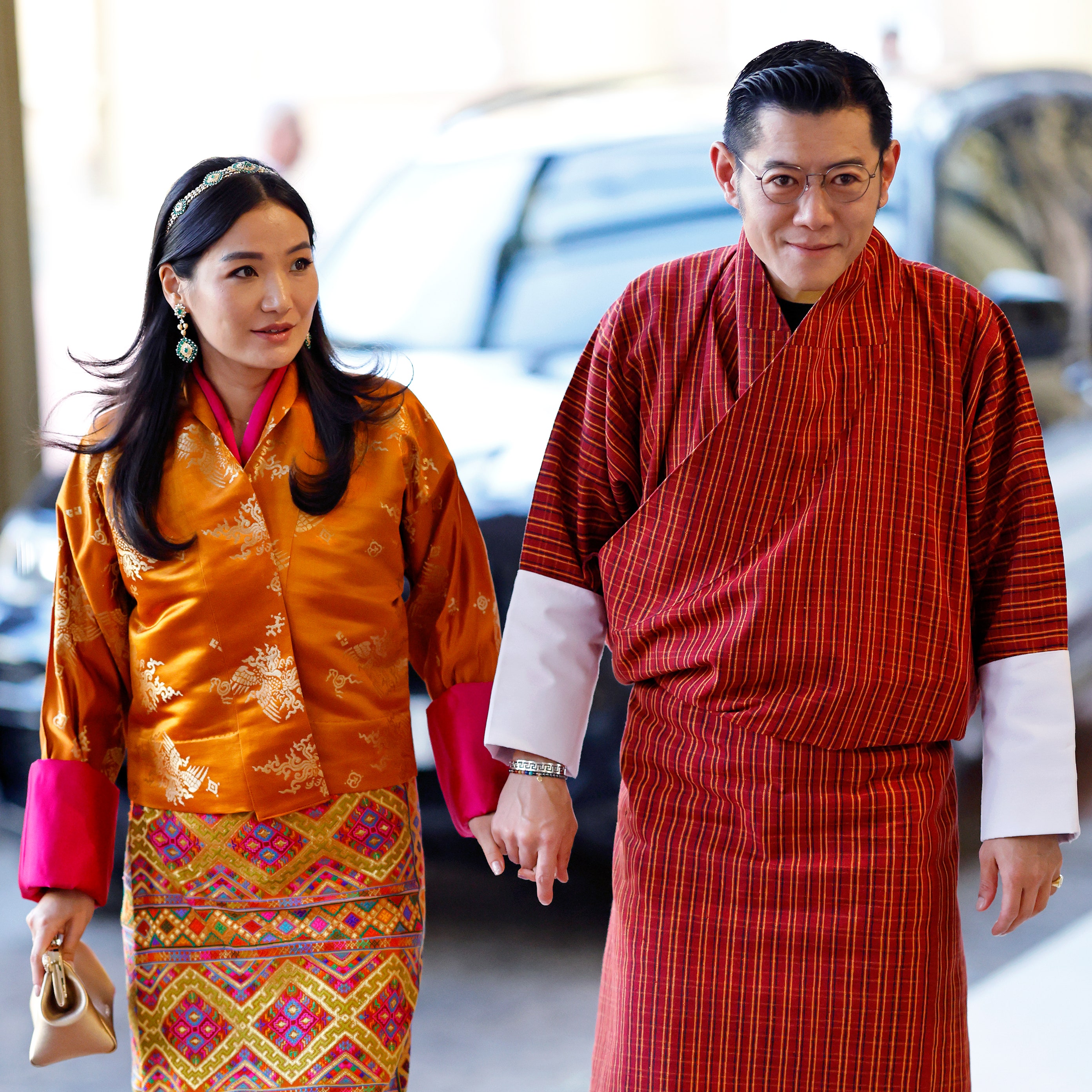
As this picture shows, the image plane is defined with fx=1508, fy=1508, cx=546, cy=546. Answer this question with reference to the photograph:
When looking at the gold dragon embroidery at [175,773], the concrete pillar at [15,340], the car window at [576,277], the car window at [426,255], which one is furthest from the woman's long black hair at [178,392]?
the concrete pillar at [15,340]

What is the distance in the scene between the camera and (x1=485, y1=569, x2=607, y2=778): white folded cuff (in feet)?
5.32

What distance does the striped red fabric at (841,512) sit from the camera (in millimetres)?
1495

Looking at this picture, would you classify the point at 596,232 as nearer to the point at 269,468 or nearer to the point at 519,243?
the point at 519,243

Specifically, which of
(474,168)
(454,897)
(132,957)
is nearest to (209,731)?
(132,957)

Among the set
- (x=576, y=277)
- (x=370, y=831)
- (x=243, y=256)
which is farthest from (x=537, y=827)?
(x=576, y=277)

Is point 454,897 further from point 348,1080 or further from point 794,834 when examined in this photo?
point 794,834

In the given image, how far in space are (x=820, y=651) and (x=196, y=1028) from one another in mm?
806

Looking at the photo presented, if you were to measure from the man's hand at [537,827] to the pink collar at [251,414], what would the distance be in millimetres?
452

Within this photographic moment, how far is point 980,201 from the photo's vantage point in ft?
11.0

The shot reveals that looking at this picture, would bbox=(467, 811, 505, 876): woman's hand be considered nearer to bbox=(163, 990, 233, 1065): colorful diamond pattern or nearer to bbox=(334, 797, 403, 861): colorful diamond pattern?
bbox=(334, 797, 403, 861): colorful diamond pattern

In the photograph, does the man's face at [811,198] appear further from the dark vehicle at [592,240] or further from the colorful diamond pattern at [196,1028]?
the dark vehicle at [592,240]

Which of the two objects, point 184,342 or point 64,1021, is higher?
point 184,342

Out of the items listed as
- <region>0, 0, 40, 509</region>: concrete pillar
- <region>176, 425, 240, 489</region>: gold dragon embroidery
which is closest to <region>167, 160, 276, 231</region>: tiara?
<region>176, 425, 240, 489</region>: gold dragon embroidery

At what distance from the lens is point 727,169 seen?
5.06 feet
